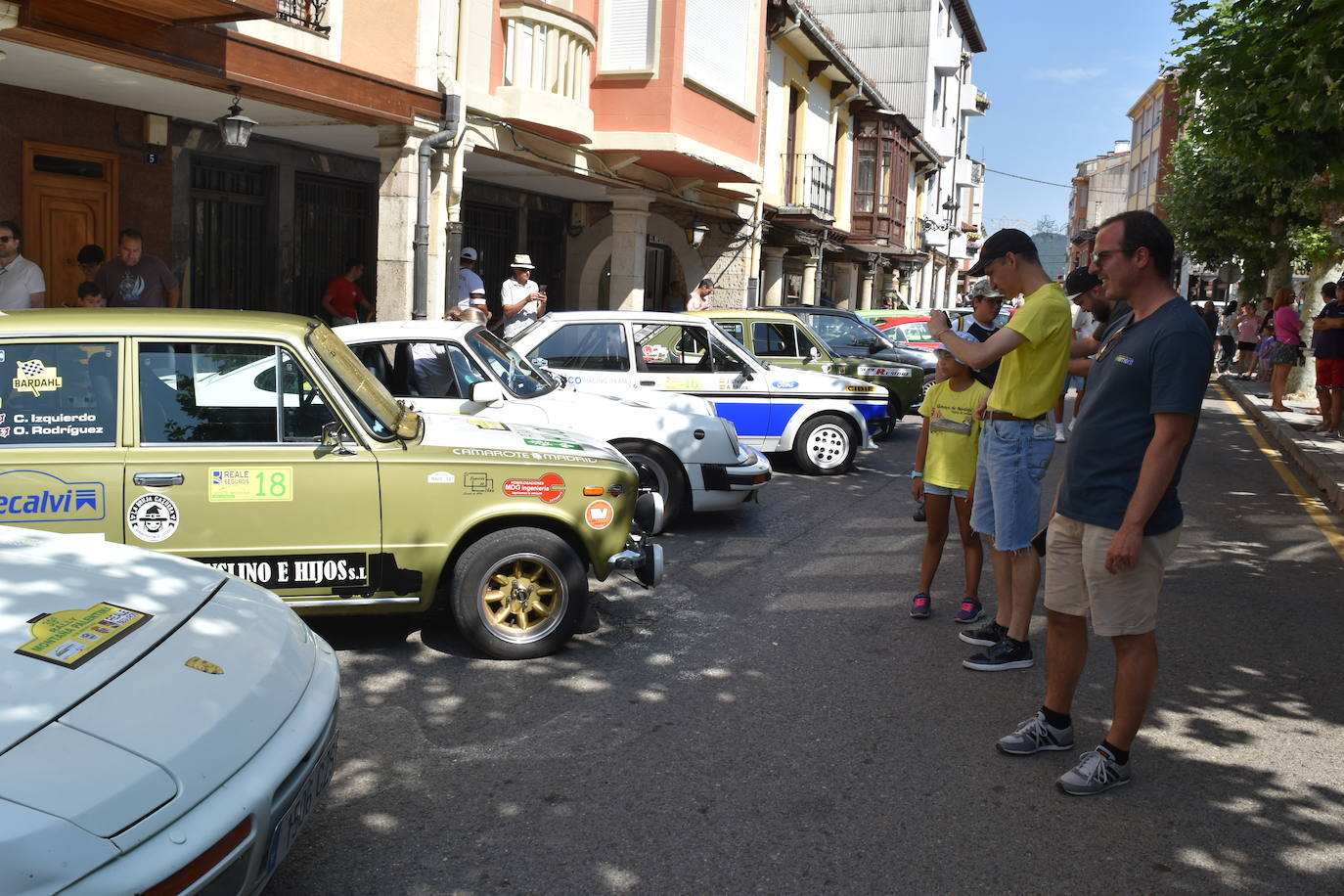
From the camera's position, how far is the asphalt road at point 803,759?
358 cm

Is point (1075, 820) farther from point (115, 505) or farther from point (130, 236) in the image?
point (130, 236)

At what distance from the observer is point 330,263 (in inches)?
606

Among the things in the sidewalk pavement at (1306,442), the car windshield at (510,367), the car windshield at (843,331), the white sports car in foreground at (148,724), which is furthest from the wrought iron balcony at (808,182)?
the white sports car in foreground at (148,724)

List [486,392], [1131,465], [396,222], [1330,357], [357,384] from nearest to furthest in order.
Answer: [1131,465] → [357,384] → [486,392] → [396,222] → [1330,357]

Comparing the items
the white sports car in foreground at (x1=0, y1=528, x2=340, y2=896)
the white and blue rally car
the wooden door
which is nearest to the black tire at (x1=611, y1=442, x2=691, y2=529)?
the white and blue rally car

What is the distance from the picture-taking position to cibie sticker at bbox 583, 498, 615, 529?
558 centimetres

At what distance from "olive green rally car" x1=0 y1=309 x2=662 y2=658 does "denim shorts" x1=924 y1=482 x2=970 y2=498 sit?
1.66m

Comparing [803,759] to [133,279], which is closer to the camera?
[803,759]

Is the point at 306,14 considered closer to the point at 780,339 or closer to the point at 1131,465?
the point at 780,339

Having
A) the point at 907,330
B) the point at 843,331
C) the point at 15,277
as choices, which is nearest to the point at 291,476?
the point at 15,277

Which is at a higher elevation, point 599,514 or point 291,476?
point 291,476

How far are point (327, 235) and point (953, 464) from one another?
1127 cm

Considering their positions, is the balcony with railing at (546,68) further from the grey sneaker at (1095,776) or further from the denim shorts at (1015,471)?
the grey sneaker at (1095,776)

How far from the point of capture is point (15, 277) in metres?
9.27
